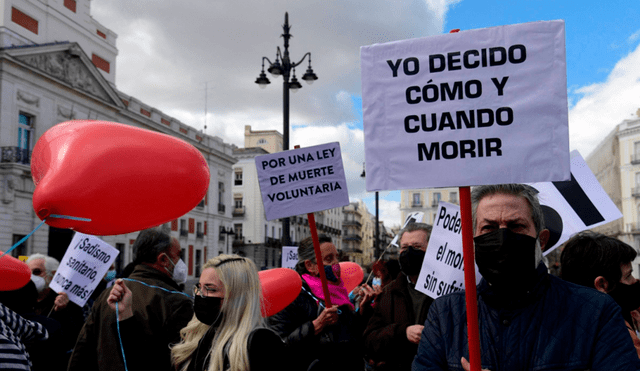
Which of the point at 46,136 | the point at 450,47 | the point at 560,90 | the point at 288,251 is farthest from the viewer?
the point at 288,251

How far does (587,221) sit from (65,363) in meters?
4.54

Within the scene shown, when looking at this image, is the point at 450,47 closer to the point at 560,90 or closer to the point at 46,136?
the point at 560,90

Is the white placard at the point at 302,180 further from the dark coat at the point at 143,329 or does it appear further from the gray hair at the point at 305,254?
the dark coat at the point at 143,329

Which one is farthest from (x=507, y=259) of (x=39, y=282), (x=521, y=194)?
(x=39, y=282)

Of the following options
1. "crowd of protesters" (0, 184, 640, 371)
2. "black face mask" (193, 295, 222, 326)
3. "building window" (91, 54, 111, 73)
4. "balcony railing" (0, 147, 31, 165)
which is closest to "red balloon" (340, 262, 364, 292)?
"crowd of protesters" (0, 184, 640, 371)

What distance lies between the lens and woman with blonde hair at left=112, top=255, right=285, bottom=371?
2551mm

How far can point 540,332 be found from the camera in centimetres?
185

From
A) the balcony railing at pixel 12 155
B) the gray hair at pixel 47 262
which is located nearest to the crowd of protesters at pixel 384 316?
the gray hair at pixel 47 262

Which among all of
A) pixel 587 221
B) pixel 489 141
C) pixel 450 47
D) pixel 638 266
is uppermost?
Answer: pixel 450 47

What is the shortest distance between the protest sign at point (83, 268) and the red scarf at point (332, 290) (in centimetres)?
215

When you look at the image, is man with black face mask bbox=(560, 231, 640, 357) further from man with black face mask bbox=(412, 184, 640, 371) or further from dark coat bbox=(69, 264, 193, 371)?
dark coat bbox=(69, 264, 193, 371)

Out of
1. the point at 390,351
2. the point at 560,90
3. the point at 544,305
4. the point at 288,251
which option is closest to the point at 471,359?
the point at 544,305

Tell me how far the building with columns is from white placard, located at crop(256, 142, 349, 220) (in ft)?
72.7

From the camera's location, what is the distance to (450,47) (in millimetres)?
2084
